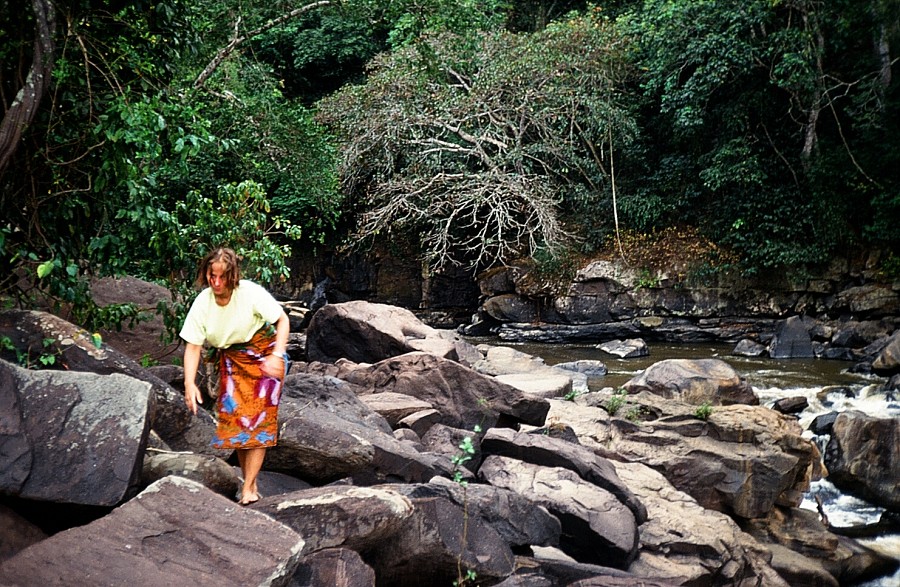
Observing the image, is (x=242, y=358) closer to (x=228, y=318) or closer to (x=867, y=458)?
(x=228, y=318)

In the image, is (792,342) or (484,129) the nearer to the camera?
(792,342)

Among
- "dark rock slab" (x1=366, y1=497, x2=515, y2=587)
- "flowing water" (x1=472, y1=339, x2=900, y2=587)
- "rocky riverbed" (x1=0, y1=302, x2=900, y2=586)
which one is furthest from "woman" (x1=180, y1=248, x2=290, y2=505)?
"flowing water" (x1=472, y1=339, x2=900, y2=587)

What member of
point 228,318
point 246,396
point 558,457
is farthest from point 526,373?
point 228,318

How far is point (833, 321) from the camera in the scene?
17.0 meters

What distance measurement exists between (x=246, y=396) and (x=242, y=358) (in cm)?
20

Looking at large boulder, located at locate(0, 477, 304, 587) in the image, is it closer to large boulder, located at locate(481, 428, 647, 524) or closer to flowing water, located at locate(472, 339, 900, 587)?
large boulder, located at locate(481, 428, 647, 524)

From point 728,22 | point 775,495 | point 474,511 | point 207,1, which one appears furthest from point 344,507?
point 728,22

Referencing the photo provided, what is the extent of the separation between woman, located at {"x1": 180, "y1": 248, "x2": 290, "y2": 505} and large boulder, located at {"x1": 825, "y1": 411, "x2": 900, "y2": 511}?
6729 millimetres

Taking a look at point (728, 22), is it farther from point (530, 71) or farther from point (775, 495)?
point (775, 495)

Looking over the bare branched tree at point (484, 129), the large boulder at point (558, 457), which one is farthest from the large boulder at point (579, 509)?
the bare branched tree at point (484, 129)

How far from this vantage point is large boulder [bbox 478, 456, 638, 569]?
18.1 feet

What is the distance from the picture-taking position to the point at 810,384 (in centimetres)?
1269

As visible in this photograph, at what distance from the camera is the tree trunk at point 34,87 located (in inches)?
195

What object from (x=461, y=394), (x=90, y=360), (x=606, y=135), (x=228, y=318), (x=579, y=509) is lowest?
(x=579, y=509)
